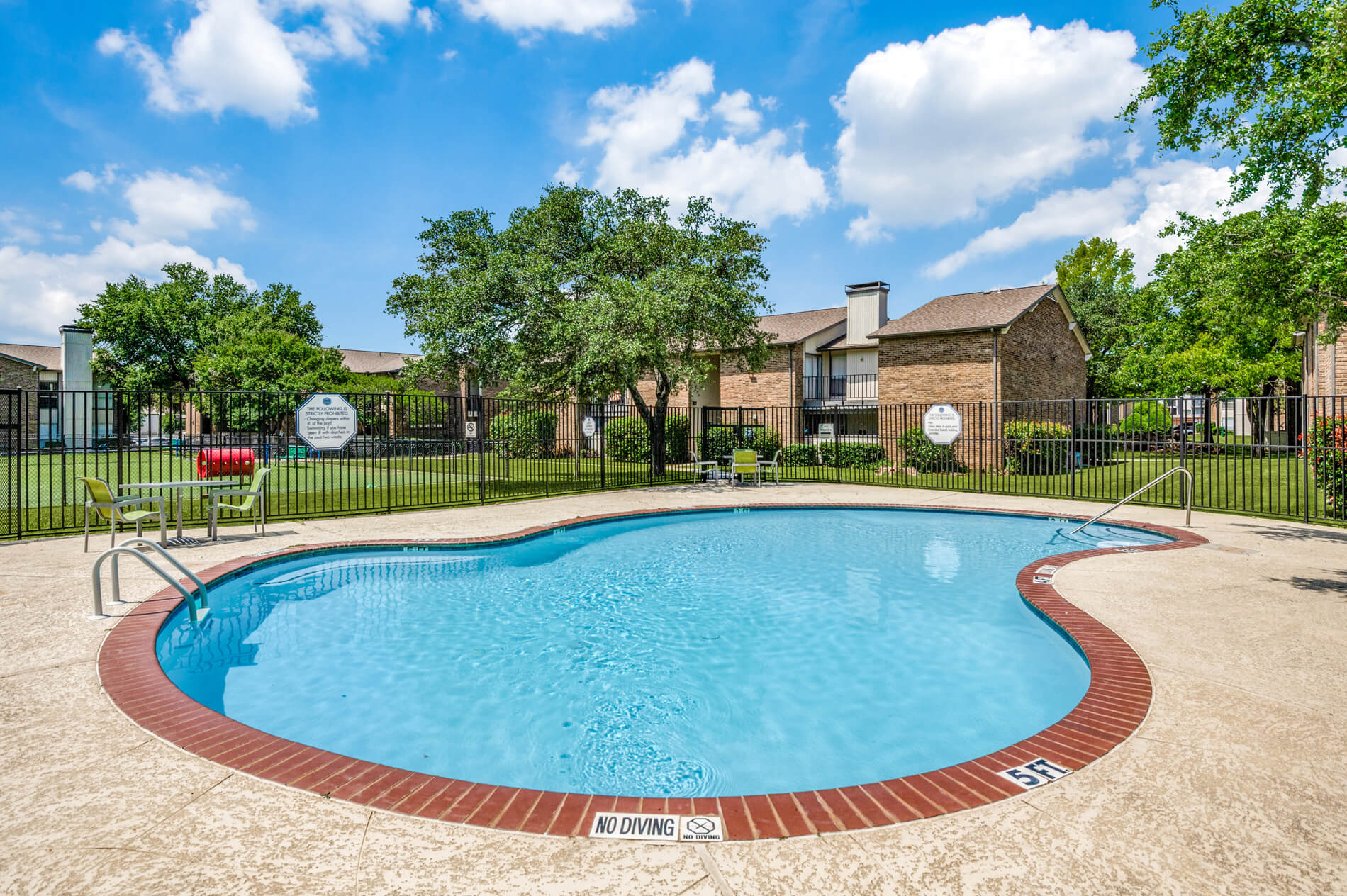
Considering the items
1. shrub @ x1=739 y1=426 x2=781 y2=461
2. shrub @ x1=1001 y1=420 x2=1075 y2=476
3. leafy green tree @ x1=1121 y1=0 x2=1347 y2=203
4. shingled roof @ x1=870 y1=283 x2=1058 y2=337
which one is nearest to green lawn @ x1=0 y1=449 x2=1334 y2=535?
shrub @ x1=1001 y1=420 x2=1075 y2=476

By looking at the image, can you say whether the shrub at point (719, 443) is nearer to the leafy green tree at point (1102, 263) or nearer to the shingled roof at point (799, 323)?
the shingled roof at point (799, 323)

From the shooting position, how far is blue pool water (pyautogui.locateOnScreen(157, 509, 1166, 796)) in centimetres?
387

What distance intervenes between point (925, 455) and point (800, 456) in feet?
15.7

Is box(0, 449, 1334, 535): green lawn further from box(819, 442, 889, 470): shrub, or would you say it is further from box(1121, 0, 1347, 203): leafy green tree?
box(1121, 0, 1347, 203): leafy green tree

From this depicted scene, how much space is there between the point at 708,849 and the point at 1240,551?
9300 mm

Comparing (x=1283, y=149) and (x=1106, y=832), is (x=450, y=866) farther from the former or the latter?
(x=1283, y=149)

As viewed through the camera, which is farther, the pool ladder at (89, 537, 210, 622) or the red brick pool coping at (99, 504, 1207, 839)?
the pool ladder at (89, 537, 210, 622)

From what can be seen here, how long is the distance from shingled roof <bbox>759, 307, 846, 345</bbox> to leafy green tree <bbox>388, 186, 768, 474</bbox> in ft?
32.2

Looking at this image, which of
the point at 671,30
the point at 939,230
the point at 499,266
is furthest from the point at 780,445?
the point at 671,30

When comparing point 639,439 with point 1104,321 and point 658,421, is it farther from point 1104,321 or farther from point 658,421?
point 1104,321

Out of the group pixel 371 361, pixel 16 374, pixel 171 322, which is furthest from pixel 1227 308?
pixel 16 374

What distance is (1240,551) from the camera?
320 inches

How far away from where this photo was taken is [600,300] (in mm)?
15148

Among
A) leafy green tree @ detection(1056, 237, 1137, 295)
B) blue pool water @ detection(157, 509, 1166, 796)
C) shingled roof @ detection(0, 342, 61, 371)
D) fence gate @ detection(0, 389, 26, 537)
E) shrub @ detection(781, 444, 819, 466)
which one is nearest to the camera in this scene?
blue pool water @ detection(157, 509, 1166, 796)
